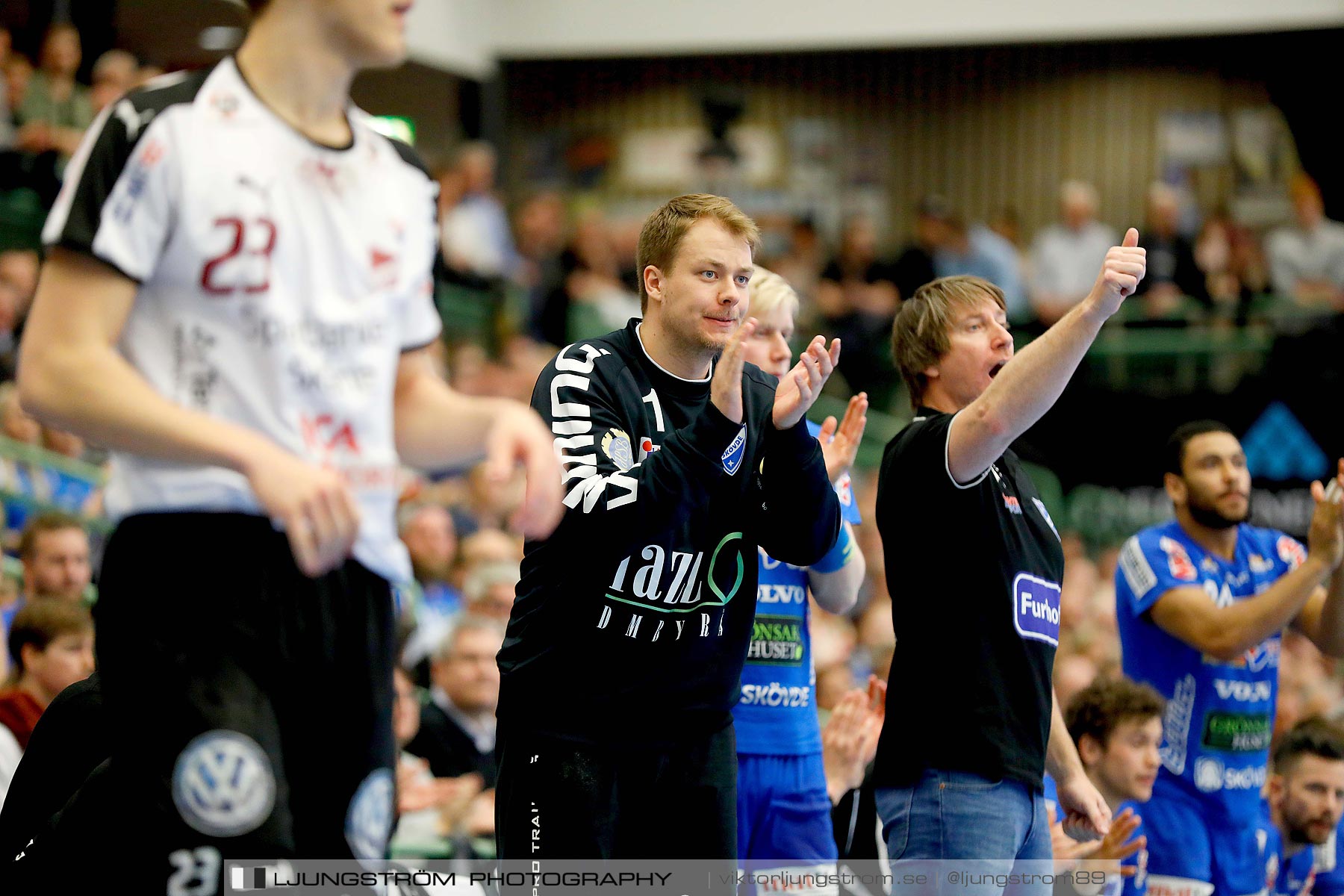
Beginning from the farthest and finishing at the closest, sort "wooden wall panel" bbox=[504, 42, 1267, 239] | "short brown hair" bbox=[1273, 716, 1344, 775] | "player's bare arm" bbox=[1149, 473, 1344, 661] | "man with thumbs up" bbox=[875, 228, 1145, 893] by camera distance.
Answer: "wooden wall panel" bbox=[504, 42, 1267, 239]
"short brown hair" bbox=[1273, 716, 1344, 775]
"player's bare arm" bbox=[1149, 473, 1344, 661]
"man with thumbs up" bbox=[875, 228, 1145, 893]

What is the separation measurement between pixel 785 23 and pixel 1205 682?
44.9 ft

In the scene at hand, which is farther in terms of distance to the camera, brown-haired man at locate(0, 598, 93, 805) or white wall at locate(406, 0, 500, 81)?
white wall at locate(406, 0, 500, 81)

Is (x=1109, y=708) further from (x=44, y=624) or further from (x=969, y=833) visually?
(x=44, y=624)

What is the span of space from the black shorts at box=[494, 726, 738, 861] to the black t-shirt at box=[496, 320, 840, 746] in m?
0.04

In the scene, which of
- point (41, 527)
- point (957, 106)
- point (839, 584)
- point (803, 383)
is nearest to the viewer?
point (803, 383)

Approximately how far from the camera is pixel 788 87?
61.1ft

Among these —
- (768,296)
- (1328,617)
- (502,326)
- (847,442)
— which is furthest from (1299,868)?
(502,326)

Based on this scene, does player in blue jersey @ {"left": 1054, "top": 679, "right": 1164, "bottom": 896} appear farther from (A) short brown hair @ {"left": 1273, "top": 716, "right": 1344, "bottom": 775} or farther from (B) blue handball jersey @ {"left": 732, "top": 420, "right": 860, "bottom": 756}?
(A) short brown hair @ {"left": 1273, "top": 716, "right": 1344, "bottom": 775}

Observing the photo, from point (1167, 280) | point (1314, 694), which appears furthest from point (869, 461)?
point (1314, 694)

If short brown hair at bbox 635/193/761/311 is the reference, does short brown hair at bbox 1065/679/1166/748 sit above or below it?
below

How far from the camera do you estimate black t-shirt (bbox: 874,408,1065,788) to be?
3.66 m

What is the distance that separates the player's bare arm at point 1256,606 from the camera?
4.74 metres

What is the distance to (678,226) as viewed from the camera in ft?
12.0

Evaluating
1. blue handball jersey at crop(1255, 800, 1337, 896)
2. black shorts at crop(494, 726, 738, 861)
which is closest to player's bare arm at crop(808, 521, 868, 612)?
black shorts at crop(494, 726, 738, 861)
